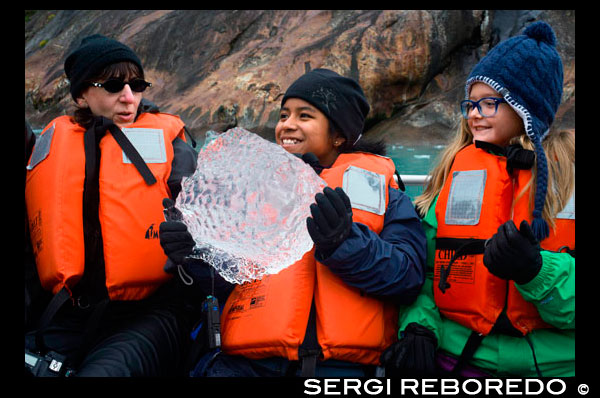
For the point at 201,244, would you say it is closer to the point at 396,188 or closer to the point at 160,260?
the point at 160,260

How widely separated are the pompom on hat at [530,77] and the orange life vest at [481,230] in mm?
180

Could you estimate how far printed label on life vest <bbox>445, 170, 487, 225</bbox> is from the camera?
1.58 meters

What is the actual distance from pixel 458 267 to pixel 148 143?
135 centimetres

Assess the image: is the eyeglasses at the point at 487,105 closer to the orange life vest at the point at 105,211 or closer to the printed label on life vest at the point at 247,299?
the printed label on life vest at the point at 247,299

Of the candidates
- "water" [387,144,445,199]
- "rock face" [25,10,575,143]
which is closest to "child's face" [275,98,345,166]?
"water" [387,144,445,199]

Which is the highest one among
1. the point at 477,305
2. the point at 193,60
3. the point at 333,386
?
the point at 477,305

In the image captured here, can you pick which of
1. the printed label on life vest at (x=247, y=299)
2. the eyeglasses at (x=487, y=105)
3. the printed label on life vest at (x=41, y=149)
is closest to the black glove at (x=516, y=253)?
the eyeglasses at (x=487, y=105)

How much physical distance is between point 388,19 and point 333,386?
1447cm

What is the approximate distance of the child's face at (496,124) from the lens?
5.39 ft

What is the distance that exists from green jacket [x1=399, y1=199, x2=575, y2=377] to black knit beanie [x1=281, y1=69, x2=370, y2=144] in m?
0.73

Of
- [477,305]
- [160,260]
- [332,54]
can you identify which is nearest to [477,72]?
[477,305]

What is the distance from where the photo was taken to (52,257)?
167 cm

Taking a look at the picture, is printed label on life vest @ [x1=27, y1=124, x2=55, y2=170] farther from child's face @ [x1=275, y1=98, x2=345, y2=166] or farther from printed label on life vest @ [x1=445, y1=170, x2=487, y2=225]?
printed label on life vest @ [x1=445, y1=170, x2=487, y2=225]

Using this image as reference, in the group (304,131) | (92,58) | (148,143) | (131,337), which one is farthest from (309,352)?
(92,58)
